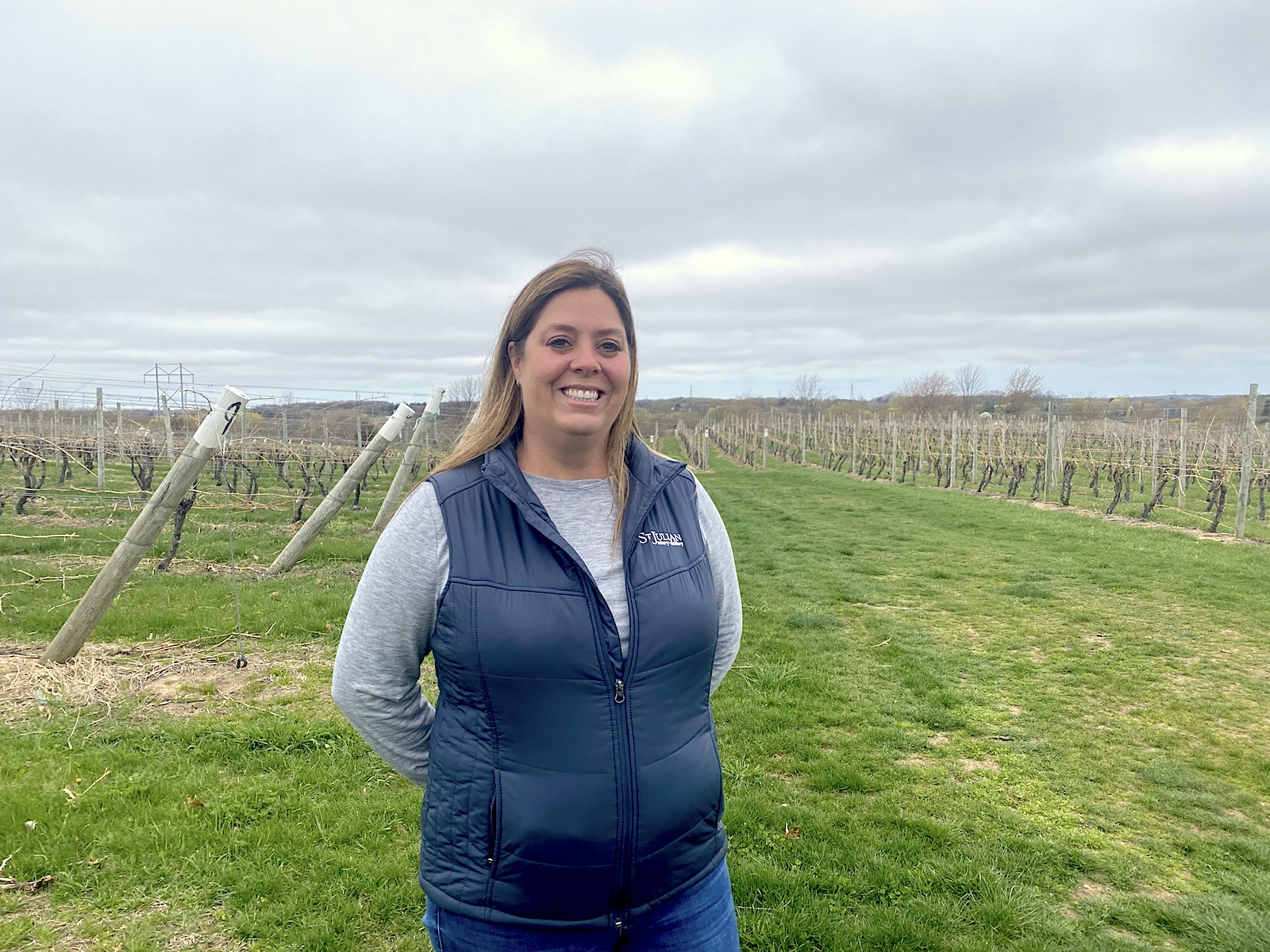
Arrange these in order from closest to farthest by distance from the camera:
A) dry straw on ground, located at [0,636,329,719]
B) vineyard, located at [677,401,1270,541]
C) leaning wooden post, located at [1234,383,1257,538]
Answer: dry straw on ground, located at [0,636,329,719] < leaning wooden post, located at [1234,383,1257,538] < vineyard, located at [677,401,1270,541]

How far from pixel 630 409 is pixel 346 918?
7.36 ft

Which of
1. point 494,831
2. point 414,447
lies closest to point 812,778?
point 494,831

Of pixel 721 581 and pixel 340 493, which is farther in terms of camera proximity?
pixel 340 493

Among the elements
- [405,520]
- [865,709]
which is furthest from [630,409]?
[865,709]

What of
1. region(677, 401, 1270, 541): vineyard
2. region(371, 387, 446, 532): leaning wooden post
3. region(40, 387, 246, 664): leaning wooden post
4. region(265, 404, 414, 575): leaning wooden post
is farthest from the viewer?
region(677, 401, 1270, 541): vineyard

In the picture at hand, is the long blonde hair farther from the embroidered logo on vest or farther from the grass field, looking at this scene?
the grass field

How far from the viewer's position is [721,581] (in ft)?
5.65

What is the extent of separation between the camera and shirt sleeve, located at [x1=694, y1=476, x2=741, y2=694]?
66.9 inches

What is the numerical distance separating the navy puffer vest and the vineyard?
1427 cm

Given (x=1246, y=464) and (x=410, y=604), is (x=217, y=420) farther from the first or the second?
(x=1246, y=464)

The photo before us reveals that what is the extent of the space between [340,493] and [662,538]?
6.89 meters

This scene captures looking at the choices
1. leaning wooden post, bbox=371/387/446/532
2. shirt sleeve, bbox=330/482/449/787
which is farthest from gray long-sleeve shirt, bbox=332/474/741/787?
leaning wooden post, bbox=371/387/446/532

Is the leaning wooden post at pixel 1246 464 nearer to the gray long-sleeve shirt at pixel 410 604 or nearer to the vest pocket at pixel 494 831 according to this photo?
the gray long-sleeve shirt at pixel 410 604

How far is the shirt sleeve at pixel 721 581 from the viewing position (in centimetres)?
170
